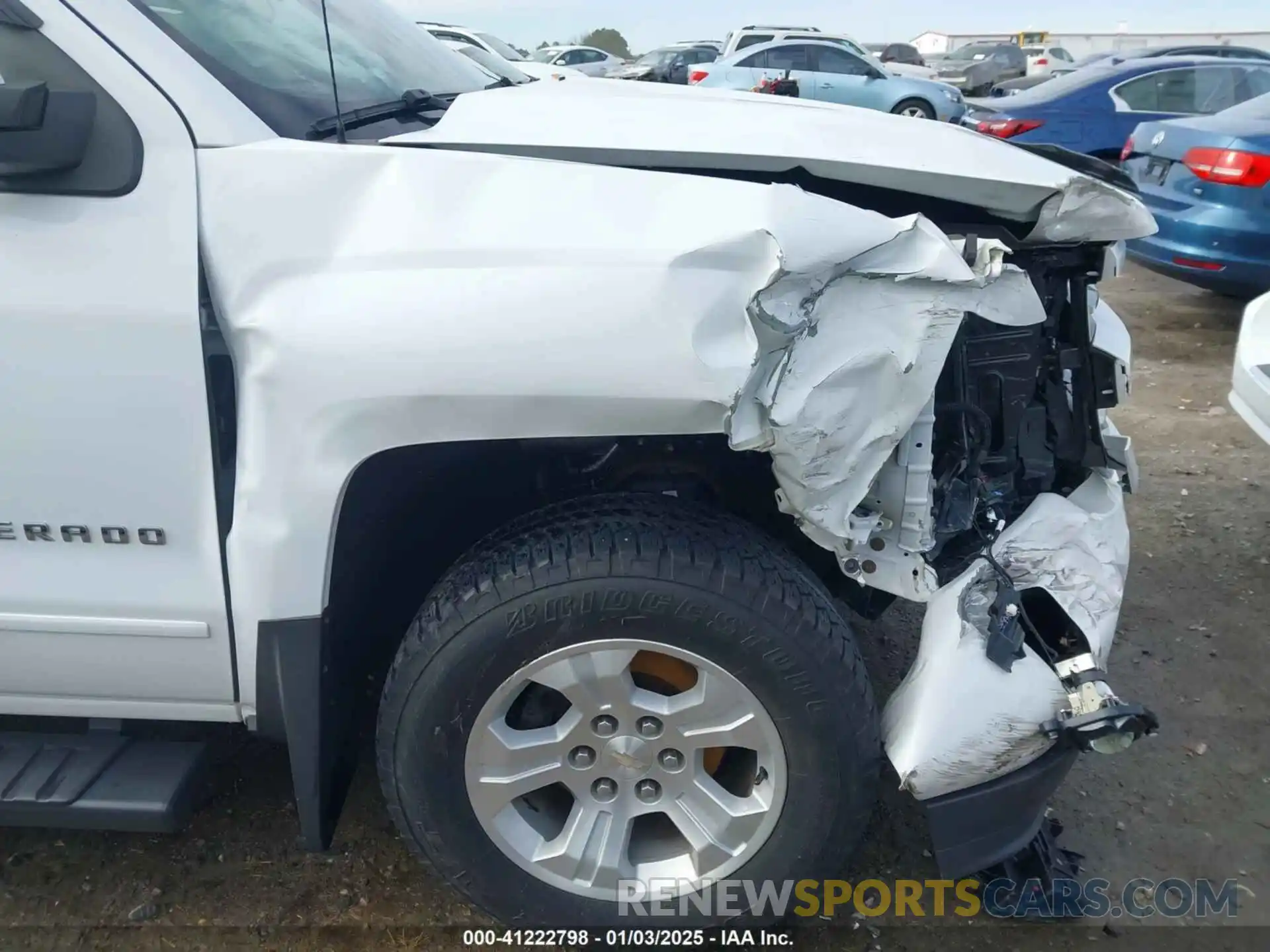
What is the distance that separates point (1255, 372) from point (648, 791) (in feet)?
8.45

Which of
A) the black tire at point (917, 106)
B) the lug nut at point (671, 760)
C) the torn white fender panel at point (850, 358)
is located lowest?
the lug nut at point (671, 760)

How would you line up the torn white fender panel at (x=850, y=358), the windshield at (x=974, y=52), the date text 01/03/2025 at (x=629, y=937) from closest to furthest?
the torn white fender panel at (x=850, y=358) < the date text 01/03/2025 at (x=629, y=937) < the windshield at (x=974, y=52)

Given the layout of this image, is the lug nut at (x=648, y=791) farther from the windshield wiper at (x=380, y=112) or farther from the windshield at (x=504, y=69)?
the windshield at (x=504, y=69)

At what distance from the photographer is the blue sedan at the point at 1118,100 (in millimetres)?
8984

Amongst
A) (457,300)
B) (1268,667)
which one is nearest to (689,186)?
(457,300)

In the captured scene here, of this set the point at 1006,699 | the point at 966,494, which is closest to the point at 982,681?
the point at 1006,699

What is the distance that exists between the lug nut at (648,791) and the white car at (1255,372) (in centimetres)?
246

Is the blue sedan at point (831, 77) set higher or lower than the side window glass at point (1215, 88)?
lower

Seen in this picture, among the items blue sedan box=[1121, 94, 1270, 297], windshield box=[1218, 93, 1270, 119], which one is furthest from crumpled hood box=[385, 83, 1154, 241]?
windshield box=[1218, 93, 1270, 119]

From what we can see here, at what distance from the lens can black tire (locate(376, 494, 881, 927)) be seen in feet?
5.72

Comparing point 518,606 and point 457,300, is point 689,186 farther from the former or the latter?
point 518,606

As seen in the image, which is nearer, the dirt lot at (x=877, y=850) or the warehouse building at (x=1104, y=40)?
the dirt lot at (x=877, y=850)

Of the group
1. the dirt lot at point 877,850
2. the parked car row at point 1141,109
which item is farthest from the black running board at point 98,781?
the parked car row at point 1141,109

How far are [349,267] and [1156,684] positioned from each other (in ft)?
8.53
